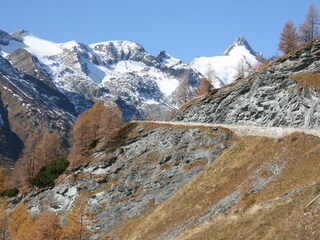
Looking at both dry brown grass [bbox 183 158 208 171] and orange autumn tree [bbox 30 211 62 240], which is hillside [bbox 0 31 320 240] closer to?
dry brown grass [bbox 183 158 208 171]

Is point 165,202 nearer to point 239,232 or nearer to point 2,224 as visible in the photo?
point 239,232

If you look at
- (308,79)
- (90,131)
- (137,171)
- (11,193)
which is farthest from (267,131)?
(11,193)

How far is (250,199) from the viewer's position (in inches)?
1453

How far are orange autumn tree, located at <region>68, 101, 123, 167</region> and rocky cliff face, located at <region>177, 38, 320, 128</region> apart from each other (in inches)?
938

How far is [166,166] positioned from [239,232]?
117 ft

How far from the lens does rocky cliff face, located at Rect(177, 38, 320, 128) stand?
6044 cm

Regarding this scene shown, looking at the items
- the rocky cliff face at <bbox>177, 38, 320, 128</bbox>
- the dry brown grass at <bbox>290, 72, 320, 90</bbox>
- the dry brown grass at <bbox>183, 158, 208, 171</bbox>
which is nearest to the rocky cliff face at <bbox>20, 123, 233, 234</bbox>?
the dry brown grass at <bbox>183, 158, 208, 171</bbox>

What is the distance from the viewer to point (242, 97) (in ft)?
239

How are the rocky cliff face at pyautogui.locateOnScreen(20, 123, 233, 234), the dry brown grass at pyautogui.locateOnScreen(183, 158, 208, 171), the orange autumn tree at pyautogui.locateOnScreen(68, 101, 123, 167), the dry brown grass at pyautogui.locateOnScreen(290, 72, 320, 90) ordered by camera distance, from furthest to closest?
the orange autumn tree at pyautogui.locateOnScreen(68, 101, 123, 167), the dry brown grass at pyautogui.locateOnScreen(290, 72, 320, 90), the rocky cliff face at pyautogui.locateOnScreen(20, 123, 233, 234), the dry brown grass at pyautogui.locateOnScreen(183, 158, 208, 171)

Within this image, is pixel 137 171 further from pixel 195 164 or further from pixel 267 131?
pixel 267 131

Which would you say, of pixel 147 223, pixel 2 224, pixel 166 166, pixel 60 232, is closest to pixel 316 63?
pixel 166 166

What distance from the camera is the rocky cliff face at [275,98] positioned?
6044 centimetres

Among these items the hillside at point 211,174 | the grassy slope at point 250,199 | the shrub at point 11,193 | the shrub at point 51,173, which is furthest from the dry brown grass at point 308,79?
the shrub at point 11,193

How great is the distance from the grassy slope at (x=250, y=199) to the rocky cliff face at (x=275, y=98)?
1121 centimetres
